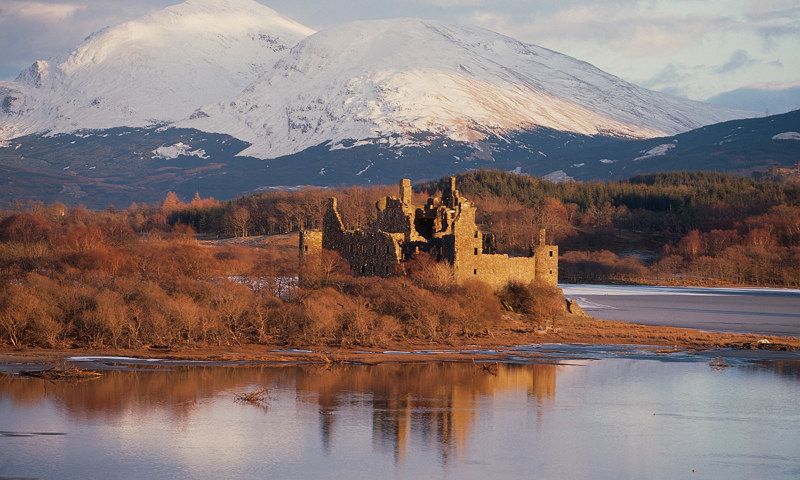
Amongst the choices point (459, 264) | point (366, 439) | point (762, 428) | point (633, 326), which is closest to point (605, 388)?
point (762, 428)

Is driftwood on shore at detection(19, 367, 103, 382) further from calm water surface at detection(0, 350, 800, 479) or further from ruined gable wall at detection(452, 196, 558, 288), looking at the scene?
ruined gable wall at detection(452, 196, 558, 288)

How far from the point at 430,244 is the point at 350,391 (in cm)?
2122

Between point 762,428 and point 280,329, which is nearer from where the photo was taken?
point 762,428

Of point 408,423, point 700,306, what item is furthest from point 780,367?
point 700,306

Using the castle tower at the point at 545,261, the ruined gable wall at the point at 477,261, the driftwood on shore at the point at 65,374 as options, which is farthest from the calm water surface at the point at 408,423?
the castle tower at the point at 545,261

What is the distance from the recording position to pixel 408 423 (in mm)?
36281

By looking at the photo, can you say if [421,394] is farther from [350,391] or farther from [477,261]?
[477,261]

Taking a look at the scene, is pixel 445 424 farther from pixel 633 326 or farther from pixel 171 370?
pixel 633 326

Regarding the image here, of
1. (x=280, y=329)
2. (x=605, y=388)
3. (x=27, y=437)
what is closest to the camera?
(x=27, y=437)

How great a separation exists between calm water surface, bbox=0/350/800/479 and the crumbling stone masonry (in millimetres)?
13171

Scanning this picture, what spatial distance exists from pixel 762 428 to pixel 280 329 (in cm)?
2633

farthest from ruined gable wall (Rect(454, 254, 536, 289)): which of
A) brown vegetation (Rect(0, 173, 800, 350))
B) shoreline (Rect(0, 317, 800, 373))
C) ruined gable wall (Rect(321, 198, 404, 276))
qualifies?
ruined gable wall (Rect(321, 198, 404, 276))

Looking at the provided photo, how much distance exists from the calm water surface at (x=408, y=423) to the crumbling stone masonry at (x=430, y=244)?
1317cm

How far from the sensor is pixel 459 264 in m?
59.5
